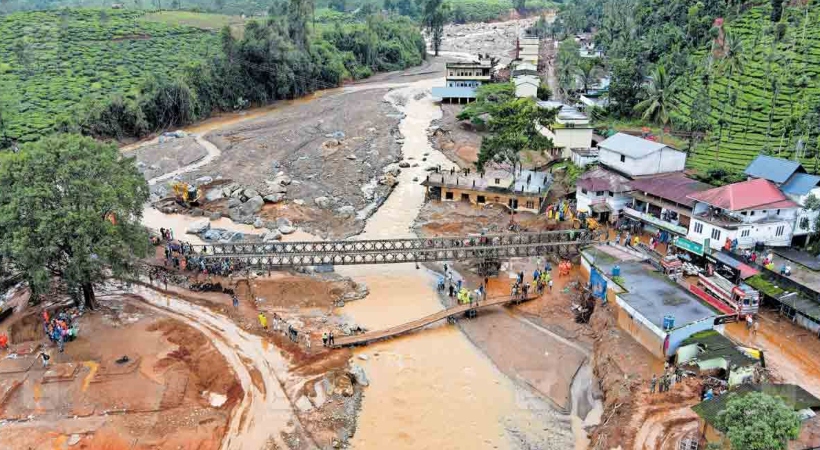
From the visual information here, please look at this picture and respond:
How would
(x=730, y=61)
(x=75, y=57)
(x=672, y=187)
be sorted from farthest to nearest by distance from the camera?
(x=75, y=57)
(x=730, y=61)
(x=672, y=187)

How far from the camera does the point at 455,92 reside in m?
89.7

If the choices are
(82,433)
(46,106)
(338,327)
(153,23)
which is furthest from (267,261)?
(153,23)

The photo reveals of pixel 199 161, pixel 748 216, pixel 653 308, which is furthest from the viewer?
pixel 199 161

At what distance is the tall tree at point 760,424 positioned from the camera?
17.8m

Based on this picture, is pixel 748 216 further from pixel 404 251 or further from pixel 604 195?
pixel 404 251

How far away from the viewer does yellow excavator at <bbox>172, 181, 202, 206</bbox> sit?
51469mm

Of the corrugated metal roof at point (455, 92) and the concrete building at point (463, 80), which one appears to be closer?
the corrugated metal roof at point (455, 92)

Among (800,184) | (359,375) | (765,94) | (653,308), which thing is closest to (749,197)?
(800,184)

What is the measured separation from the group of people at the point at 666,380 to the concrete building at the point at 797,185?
16.4 metres

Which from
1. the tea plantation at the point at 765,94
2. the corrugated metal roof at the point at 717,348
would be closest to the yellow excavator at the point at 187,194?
the corrugated metal roof at the point at 717,348

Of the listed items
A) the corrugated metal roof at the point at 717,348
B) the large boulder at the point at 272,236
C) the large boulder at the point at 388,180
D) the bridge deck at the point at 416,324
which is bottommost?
the bridge deck at the point at 416,324

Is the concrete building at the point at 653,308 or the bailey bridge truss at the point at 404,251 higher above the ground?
the concrete building at the point at 653,308

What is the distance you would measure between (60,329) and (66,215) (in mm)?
5865

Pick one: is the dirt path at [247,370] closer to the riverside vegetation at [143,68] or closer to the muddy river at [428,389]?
the muddy river at [428,389]
